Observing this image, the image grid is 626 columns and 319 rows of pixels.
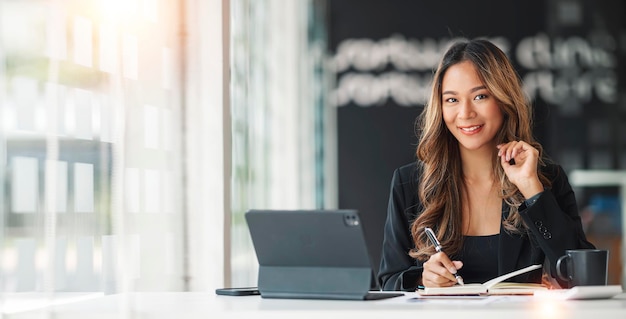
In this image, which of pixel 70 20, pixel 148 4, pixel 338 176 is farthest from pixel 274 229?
pixel 338 176

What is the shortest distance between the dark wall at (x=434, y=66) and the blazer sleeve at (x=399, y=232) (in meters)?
3.95

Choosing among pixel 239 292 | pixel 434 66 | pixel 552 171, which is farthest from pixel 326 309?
pixel 434 66

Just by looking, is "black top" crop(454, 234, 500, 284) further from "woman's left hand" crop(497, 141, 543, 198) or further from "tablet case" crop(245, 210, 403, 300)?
"tablet case" crop(245, 210, 403, 300)

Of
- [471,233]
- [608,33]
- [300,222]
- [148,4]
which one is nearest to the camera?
[300,222]

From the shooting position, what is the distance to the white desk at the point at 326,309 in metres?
1.60

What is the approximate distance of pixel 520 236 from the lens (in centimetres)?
266

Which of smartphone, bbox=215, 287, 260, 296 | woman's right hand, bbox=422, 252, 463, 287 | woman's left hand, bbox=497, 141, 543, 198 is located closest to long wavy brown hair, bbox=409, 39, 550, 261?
woman's left hand, bbox=497, 141, 543, 198

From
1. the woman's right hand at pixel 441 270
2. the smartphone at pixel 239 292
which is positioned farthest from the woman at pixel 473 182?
the smartphone at pixel 239 292

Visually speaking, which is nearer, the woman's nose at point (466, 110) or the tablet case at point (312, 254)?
the tablet case at point (312, 254)

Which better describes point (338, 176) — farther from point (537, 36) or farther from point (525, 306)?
point (525, 306)

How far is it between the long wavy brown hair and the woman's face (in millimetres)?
24

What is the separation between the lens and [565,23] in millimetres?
6816

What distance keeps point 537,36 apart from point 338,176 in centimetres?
191

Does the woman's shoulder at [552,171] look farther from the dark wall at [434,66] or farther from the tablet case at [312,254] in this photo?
the dark wall at [434,66]
